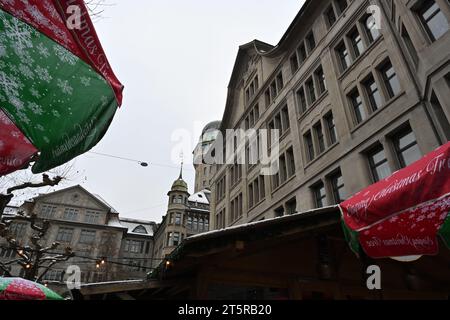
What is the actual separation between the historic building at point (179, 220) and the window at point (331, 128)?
34.6m

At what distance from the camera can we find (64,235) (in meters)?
46.3

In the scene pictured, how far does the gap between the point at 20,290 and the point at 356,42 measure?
17509 mm

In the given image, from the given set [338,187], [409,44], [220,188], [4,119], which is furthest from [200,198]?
[4,119]

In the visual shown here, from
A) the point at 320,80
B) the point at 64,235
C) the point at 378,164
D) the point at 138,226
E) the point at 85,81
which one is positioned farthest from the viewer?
the point at 138,226

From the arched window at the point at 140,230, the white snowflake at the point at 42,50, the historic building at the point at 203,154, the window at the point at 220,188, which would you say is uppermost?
the historic building at the point at 203,154

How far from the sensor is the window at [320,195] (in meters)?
15.1

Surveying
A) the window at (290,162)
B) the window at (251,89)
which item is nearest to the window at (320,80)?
the window at (290,162)

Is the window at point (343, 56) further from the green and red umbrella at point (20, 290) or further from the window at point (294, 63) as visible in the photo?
the green and red umbrella at point (20, 290)

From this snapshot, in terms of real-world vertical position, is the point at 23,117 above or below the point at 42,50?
below

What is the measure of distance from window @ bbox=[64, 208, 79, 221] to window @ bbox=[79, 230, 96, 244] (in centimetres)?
290

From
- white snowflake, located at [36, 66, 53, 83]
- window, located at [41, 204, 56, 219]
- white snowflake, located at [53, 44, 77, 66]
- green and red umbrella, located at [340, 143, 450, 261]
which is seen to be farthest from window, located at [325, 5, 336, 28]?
window, located at [41, 204, 56, 219]

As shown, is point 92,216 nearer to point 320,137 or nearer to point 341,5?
point 320,137
